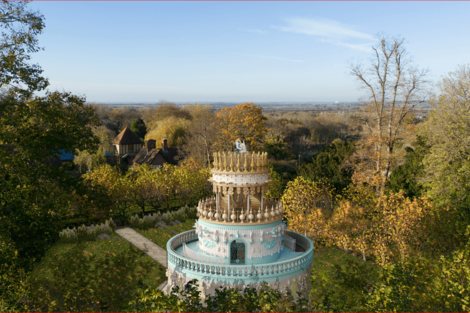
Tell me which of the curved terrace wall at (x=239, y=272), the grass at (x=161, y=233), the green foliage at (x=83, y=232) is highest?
the curved terrace wall at (x=239, y=272)

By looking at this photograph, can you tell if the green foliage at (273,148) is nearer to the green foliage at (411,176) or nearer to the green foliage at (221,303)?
the green foliage at (411,176)

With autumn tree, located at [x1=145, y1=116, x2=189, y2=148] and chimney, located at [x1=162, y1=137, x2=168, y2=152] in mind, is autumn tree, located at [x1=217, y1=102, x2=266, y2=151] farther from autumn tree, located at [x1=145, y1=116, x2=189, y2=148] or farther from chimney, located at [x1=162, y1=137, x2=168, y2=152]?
autumn tree, located at [x1=145, y1=116, x2=189, y2=148]

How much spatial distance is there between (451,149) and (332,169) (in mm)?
12886

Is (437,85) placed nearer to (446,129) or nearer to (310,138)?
(446,129)

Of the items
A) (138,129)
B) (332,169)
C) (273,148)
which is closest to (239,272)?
(332,169)

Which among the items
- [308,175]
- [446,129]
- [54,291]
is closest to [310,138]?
[308,175]

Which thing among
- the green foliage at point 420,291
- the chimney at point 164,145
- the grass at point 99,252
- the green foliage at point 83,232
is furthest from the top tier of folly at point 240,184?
the chimney at point 164,145

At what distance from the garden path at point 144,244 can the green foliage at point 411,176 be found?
21.6 meters

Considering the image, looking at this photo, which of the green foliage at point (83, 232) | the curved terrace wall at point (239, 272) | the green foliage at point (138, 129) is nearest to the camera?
the curved terrace wall at point (239, 272)

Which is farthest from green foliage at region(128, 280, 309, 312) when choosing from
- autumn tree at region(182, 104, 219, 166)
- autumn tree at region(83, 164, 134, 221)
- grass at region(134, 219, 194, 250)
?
autumn tree at region(182, 104, 219, 166)

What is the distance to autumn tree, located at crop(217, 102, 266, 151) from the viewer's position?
5978 cm

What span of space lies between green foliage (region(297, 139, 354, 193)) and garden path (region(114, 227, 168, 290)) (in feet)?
57.5

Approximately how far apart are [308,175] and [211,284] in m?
24.8

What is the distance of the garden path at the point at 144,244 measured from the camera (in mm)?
27066
